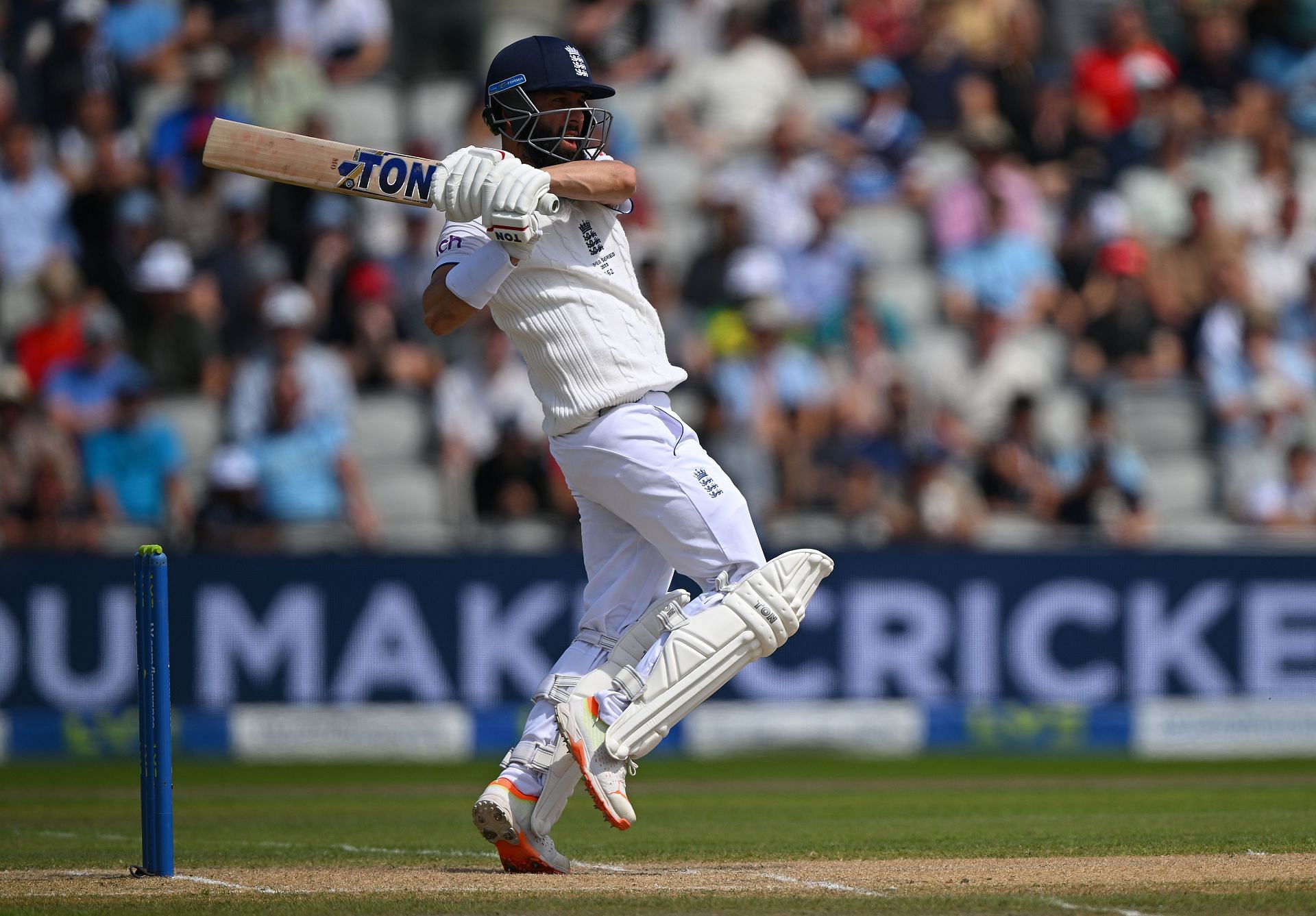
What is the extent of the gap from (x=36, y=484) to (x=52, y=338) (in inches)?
59.3

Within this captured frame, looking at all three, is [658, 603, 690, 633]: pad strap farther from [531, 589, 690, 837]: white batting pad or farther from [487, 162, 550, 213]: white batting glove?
[487, 162, 550, 213]: white batting glove

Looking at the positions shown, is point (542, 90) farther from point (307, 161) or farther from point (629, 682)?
point (629, 682)

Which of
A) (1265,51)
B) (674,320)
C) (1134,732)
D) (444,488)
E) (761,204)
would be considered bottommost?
(1134,732)

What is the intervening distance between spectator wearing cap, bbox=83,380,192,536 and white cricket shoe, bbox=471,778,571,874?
6.33 meters

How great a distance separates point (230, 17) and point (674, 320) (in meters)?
4.24

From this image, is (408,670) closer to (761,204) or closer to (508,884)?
(761,204)

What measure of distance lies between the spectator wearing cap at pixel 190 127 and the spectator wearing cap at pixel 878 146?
13.9ft

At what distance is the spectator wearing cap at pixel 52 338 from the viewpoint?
11953mm

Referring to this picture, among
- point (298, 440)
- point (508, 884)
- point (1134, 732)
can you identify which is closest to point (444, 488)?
point (298, 440)

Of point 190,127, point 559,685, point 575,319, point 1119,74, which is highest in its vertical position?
point 1119,74

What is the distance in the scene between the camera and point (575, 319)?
5086 millimetres

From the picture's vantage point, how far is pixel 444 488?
11641 mm

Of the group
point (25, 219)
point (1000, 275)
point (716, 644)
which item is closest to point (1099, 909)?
point (716, 644)

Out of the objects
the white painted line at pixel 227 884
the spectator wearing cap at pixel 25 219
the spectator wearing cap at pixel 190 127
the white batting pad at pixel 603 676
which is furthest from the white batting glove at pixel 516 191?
the spectator wearing cap at pixel 25 219
